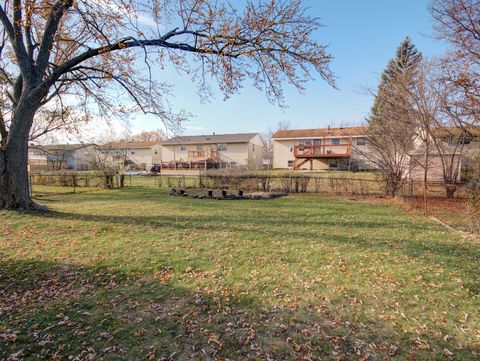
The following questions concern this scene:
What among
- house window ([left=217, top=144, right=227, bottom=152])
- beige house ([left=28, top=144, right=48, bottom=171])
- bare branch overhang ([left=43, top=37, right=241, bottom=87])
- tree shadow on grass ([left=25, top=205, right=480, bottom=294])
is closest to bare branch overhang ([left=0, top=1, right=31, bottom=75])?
bare branch overhang ([left=43, top=37, right=241, bottom=87])

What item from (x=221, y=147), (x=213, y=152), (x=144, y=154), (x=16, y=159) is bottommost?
(x=16, y=159)

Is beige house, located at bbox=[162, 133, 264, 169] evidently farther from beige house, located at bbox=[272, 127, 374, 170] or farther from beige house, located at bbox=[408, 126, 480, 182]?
beige house, located at bbox=[408, 126, 480, 182]

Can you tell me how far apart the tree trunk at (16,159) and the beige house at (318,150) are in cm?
2434

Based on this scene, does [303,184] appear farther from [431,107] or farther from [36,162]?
[36,162]

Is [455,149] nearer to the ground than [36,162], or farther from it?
nearer to the ground

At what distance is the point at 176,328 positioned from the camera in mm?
2953

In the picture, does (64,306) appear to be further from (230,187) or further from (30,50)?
(230,187)

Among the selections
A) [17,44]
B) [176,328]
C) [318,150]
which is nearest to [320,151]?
[318,150]

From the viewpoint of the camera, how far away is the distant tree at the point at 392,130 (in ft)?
39.8

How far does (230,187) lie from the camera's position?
54.2ft

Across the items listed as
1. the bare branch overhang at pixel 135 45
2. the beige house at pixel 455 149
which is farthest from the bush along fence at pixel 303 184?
the bare branch overhang at pixel 135 45

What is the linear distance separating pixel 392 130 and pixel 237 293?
12462mm

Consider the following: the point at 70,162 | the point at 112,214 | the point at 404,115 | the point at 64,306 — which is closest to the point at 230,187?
the point at 112,214

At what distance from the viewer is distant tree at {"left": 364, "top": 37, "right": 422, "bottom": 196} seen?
12.1m
